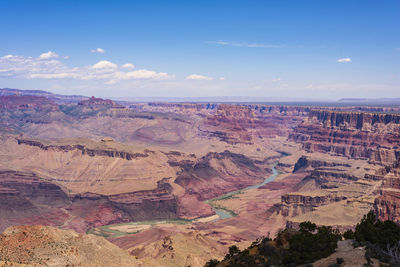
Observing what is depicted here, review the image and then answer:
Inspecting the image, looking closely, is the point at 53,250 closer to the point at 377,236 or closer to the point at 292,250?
the point at 292,250

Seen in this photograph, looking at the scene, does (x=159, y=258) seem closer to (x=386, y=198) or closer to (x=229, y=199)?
(x=386, y=198)

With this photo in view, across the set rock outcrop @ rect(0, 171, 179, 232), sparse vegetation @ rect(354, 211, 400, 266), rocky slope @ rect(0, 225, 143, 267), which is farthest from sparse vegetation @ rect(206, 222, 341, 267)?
rock outcrop @ rect(0, 171, 179, 232)

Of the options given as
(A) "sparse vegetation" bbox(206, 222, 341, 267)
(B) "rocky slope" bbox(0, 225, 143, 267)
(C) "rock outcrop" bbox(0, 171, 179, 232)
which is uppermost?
(A) "sparse vegetation" bbox(206, 222, 341, 267)

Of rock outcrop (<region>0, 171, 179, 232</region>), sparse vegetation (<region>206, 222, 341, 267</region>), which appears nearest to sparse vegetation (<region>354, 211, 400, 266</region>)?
sparse vegetation (<region>206, 222, 341, 267</region>)

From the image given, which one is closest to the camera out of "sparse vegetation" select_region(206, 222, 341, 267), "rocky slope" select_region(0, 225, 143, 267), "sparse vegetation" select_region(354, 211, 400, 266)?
"sparse vegetation" select_region(354, 211, 400, 266)

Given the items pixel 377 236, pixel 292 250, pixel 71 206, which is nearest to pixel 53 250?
pixel 292 250

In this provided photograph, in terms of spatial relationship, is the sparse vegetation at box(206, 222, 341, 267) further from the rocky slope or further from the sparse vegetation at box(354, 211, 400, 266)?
the rocky slope

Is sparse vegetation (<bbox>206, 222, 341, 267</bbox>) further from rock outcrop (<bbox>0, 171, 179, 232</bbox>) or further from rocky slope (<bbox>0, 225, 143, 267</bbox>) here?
rock outcrop (<bbox>0, 171, 179, 232</bbox>)

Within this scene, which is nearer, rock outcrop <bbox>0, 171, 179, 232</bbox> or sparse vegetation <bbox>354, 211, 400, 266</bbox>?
sparse vegetation <bbox>354, 211, 400, 266</bbox>

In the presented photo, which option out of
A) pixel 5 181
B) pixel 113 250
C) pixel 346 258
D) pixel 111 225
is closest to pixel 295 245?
pixel 346 258

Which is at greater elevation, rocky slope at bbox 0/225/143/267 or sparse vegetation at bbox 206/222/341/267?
sparse vegetation at bbox 206/222/341/267

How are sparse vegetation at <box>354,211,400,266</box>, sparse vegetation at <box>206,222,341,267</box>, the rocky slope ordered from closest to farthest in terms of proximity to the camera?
sparse vegetation at <box>354,211,400,266</box> < sparse vegetation at <box>206,222,341,267</box> < the rocky slope
